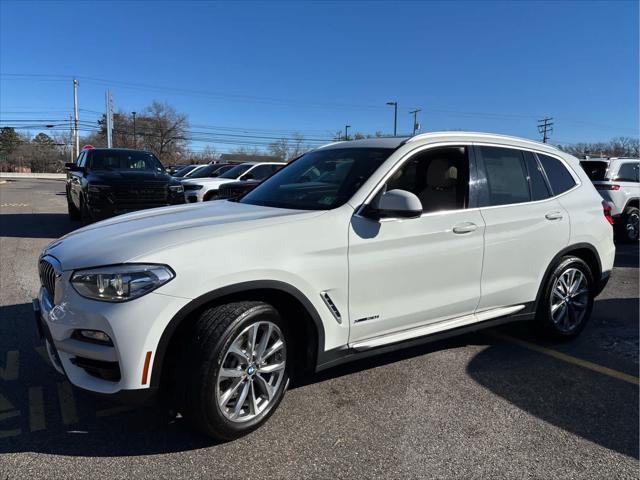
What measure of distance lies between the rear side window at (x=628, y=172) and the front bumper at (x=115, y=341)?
1087 cm

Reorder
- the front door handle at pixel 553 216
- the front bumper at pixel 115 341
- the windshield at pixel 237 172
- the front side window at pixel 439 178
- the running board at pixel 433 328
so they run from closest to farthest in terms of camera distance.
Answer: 1. the front bumper at pixel 115 341
2. the running board at pixel 433 328
3. the front side window at pixel 439 178
4. the front door handle at pixel 553 216
5. the windshield at pixel 237 172

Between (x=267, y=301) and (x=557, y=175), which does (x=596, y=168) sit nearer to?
(x=557, y=175)

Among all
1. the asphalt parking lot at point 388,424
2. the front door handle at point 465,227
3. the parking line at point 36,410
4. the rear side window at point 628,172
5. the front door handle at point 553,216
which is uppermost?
the rear side window at point 628,172

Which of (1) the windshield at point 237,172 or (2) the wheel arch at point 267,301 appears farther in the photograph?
(1) the windshield at point 237,172

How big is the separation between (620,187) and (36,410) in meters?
11.1

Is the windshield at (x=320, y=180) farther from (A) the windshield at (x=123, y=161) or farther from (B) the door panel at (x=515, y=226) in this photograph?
(A) the windshield at (x=123, y=161)

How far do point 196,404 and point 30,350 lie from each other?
2255 mm

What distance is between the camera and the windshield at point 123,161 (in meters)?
10.7

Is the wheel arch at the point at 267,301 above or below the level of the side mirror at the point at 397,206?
below

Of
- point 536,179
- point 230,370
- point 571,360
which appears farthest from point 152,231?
point 571,360

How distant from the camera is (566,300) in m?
4.46

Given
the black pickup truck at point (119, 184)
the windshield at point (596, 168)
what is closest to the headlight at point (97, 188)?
the black pickup truck at point (119, 184)

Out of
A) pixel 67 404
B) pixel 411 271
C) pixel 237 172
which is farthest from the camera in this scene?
pixel 237 172

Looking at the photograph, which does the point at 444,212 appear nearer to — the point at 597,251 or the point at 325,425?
the point at 325,425
